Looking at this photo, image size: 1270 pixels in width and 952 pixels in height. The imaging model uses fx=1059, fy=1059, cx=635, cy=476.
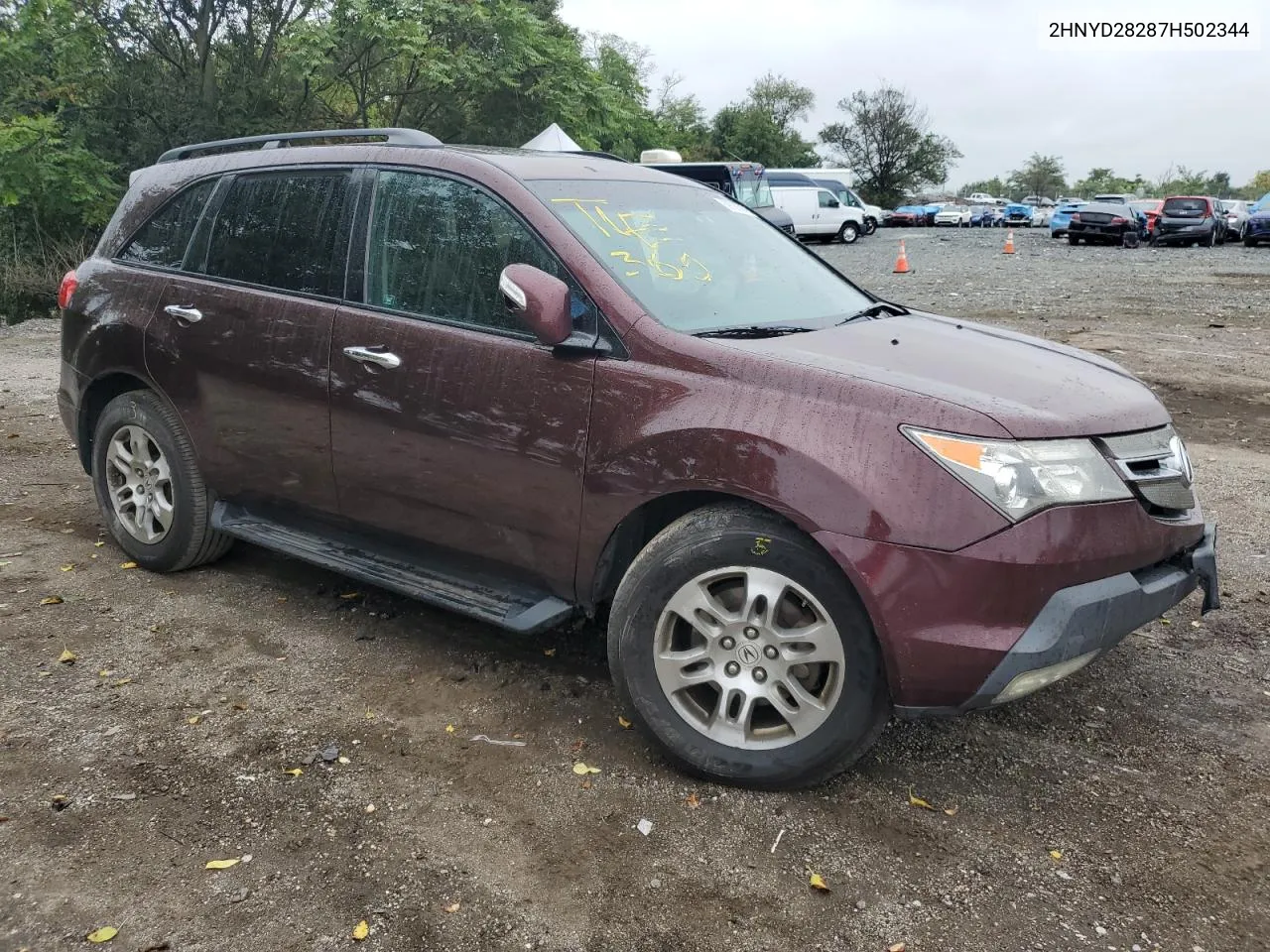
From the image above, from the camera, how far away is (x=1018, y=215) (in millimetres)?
56531

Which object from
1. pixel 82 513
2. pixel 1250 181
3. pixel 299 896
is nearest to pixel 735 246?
pixel 299 896

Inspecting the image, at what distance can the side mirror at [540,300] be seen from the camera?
3.12m

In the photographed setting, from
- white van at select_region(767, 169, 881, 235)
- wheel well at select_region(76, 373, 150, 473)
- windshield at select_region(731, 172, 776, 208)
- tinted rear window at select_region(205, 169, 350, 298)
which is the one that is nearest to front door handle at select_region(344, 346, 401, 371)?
tinted rear window at select_region(205, 169, 350, 298)

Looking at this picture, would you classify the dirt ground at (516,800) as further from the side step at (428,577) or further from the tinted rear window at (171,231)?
the tinted rear window at (171,231)

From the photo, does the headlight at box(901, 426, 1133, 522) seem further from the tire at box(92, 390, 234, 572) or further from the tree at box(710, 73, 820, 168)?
the tree at box(710, 73, 820, 168)

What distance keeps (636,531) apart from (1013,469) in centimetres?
114

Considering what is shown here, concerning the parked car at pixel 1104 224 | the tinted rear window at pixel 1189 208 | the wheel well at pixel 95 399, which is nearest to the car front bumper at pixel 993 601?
the wheel well at pixel 95 399

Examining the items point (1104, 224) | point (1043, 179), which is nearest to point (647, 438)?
point (1104, 224)

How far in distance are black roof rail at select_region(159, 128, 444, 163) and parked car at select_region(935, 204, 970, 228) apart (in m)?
54.4

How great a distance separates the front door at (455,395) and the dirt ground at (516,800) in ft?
1.95

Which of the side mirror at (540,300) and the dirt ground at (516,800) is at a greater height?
the side mirror at (540,300)

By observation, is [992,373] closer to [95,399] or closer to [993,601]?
[993,601]

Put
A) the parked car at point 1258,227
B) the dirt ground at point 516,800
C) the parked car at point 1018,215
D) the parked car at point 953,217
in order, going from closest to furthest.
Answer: the dirt ground at point 516,800, the parked car at point 1258,227, the parked car at point 953,217, the parked car at point 1018,215

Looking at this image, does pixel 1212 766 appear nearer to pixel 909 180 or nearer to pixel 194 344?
pixel 194 344
